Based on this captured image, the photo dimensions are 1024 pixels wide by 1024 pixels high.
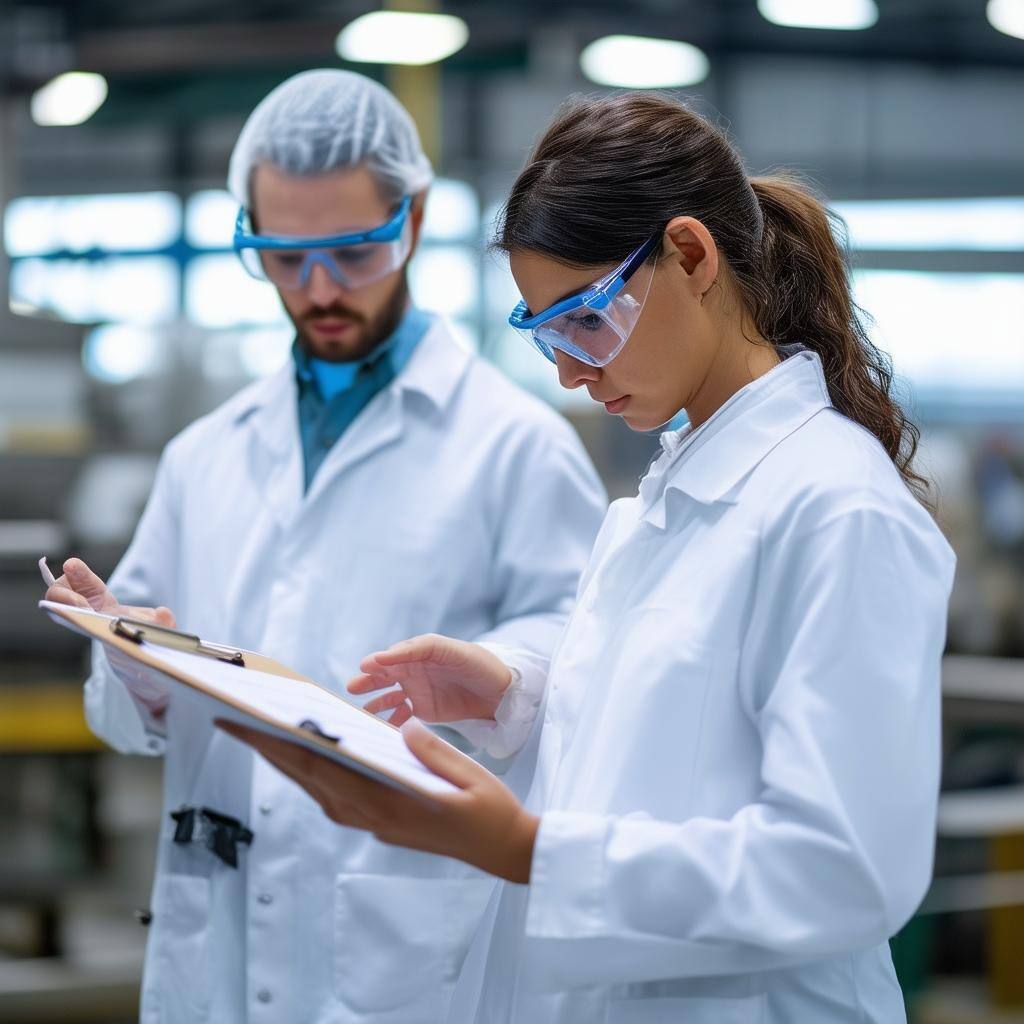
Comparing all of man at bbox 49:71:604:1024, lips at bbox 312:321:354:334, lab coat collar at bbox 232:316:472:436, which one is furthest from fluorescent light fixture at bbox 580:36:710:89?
lips at bbox 312:321:354:334

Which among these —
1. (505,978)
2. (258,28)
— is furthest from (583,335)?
(258,28)

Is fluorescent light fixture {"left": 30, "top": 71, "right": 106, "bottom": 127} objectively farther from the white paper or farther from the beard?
the white paper

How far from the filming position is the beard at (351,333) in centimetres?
151

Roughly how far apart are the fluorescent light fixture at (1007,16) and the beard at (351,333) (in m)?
1.94

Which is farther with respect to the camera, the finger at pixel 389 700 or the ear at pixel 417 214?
the ear at pixel 417 214

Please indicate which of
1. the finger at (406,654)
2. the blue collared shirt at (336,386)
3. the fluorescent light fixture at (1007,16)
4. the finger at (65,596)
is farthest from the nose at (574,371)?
the fluorescent light fixture at (1007,16)

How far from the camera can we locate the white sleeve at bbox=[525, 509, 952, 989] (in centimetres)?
78

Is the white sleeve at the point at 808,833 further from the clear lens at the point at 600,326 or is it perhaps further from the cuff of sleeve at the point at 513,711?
the cuff of sleeve at the point at 513,711

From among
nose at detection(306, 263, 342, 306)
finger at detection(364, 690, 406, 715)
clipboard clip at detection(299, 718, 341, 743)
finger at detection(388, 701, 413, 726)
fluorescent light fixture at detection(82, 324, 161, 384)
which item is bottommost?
fluorescent light fixture at detection(82, 324, 161, 384)

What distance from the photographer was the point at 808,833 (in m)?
0.77

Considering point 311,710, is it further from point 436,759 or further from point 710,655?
point 710,655

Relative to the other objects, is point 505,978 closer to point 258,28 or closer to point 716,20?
point 258,28

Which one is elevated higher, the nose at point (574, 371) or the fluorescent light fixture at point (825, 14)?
the fluorescent light fixture at point (825, 14)

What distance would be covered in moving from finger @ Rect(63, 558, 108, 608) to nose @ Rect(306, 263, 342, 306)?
44 cm
